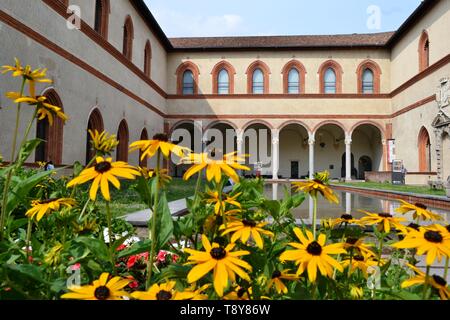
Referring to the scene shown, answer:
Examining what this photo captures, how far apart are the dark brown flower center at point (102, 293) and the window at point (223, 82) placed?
88.8ft

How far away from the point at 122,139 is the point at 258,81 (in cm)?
1250

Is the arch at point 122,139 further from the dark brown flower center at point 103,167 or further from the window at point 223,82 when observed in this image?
the dark brown flower center at point 103,167

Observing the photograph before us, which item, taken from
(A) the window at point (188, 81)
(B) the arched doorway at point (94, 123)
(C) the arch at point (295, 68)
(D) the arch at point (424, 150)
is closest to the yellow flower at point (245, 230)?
(B) the arched doorway at point (94, 123)

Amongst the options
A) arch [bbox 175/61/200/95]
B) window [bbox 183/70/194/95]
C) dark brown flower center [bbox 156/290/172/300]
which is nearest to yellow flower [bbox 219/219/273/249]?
dark brown flower center [bbox 156/290/172/300]

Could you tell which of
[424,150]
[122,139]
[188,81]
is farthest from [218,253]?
[188,81]

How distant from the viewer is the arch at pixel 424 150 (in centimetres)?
2086

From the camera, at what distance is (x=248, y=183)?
6.07ft

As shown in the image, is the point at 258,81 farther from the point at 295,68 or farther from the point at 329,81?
the point at 329,81

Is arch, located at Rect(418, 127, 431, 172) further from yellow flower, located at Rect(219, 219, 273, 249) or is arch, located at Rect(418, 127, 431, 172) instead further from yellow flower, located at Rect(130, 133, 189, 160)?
yellow flower, located at Rect(130, 133, 189, 160)

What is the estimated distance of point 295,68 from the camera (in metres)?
26.8

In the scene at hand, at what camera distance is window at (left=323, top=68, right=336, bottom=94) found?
2661 cm

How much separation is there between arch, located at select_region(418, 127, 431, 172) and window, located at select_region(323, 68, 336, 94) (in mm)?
7654
